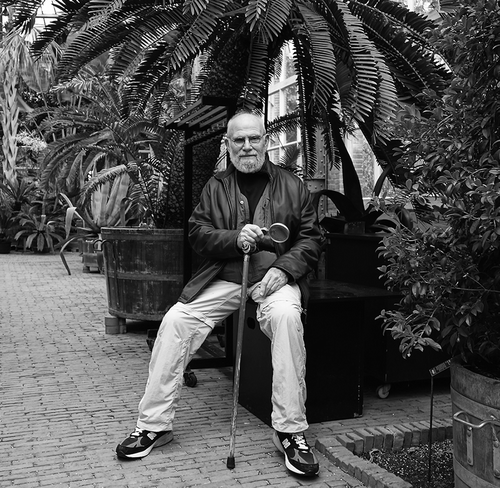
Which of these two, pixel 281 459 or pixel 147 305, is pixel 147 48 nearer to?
pixel 147 305

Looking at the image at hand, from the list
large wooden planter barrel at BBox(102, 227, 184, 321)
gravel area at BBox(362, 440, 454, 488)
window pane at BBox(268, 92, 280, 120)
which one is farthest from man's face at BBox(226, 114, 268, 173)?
window pane at BBox(268, 92, 280, 120)

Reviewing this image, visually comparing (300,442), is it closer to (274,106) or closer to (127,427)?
(127,427)

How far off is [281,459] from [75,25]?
325cm

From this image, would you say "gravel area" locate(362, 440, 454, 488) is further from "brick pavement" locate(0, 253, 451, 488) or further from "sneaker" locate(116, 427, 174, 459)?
"sneaker" locate(116, 427, 174, 459)

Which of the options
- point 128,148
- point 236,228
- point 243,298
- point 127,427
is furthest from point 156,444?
point 128,148

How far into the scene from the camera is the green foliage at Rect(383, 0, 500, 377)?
98.7 inches

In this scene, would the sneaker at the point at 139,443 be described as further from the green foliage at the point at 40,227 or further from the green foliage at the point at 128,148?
the green foliage at the point at 40,227

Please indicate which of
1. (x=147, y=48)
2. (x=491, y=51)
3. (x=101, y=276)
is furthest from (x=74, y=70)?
(x=101, y=276)

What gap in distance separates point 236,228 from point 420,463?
1.62 m

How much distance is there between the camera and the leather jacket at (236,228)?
3.89m

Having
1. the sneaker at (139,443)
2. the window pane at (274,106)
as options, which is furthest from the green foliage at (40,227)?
the sneaker at (139,443)

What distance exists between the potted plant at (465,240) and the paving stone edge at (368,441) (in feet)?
2.32

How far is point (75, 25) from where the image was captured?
4.90m

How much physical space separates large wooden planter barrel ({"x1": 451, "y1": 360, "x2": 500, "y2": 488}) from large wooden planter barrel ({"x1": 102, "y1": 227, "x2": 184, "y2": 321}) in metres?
4.01
